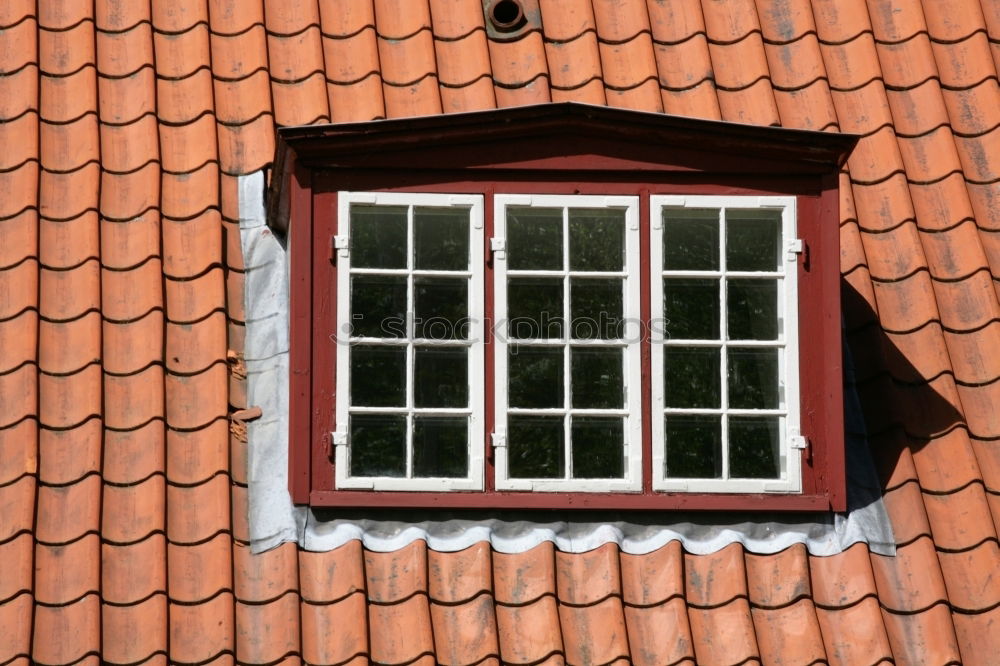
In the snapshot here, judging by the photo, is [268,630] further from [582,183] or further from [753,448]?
[582,183]

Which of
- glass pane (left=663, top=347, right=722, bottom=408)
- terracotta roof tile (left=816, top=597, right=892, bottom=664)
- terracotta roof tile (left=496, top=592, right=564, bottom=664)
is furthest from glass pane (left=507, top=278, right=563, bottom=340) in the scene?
terracotta roof tile (left=816, top=597, right=892, bottom=664)

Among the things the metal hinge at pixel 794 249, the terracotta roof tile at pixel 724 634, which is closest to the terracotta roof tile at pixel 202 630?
the terracotta roof tile at pixel 724 634

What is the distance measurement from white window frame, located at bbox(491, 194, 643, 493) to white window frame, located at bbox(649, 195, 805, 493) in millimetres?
59

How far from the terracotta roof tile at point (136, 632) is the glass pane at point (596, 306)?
1.69m

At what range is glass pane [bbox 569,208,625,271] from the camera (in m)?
6.19

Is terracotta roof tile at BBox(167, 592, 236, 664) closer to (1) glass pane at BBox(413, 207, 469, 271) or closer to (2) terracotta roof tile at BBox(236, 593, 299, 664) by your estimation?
(2) terracotta roof tile at BBox(236, 593, 299, 664)

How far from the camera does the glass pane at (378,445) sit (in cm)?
599

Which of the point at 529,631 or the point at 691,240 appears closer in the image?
the point at 529,631

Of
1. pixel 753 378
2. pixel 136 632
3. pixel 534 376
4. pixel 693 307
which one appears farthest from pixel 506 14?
pixel 136 632

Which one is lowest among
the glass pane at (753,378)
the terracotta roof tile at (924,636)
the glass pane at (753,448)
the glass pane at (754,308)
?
the terracotta roof tile at (924,636)

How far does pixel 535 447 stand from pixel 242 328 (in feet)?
3.90

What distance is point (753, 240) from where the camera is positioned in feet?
20.6

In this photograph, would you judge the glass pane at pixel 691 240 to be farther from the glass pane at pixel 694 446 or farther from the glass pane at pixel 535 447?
the glass pane at pixel 535 447

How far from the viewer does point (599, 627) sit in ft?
18.7
